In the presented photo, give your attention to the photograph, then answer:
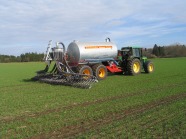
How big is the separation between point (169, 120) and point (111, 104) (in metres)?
2.97

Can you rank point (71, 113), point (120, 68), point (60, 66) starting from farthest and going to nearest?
point (120, 68), point (60, 66), point (71, 113)

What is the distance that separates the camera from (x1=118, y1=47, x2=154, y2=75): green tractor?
22781 millimetres

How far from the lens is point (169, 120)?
752cm

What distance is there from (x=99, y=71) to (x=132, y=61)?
3.74 metres

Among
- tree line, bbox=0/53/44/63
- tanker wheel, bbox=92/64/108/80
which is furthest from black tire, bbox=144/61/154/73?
tree line, bbox=0/53/44/63

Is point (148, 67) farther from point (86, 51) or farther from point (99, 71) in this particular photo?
point (86, 51)

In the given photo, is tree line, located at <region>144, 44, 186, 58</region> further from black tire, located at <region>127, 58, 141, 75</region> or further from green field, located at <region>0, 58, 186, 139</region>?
green field, located at <region>0, 58, 186, 139</region>

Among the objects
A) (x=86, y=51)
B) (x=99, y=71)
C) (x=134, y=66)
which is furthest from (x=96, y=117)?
(x=134, y=66)

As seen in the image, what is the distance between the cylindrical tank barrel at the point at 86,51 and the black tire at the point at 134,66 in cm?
239

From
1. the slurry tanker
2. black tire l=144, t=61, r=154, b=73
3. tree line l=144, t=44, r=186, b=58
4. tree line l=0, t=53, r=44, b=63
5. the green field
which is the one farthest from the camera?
tree line l=0, t=53, r=44, b=63

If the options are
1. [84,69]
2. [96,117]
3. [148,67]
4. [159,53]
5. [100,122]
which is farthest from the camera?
[159,53]

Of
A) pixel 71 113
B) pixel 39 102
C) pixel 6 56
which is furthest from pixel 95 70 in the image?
pixel 6 56

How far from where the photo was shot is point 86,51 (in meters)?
19.6

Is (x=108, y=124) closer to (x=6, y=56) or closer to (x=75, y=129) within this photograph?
(x=75, y=129)
